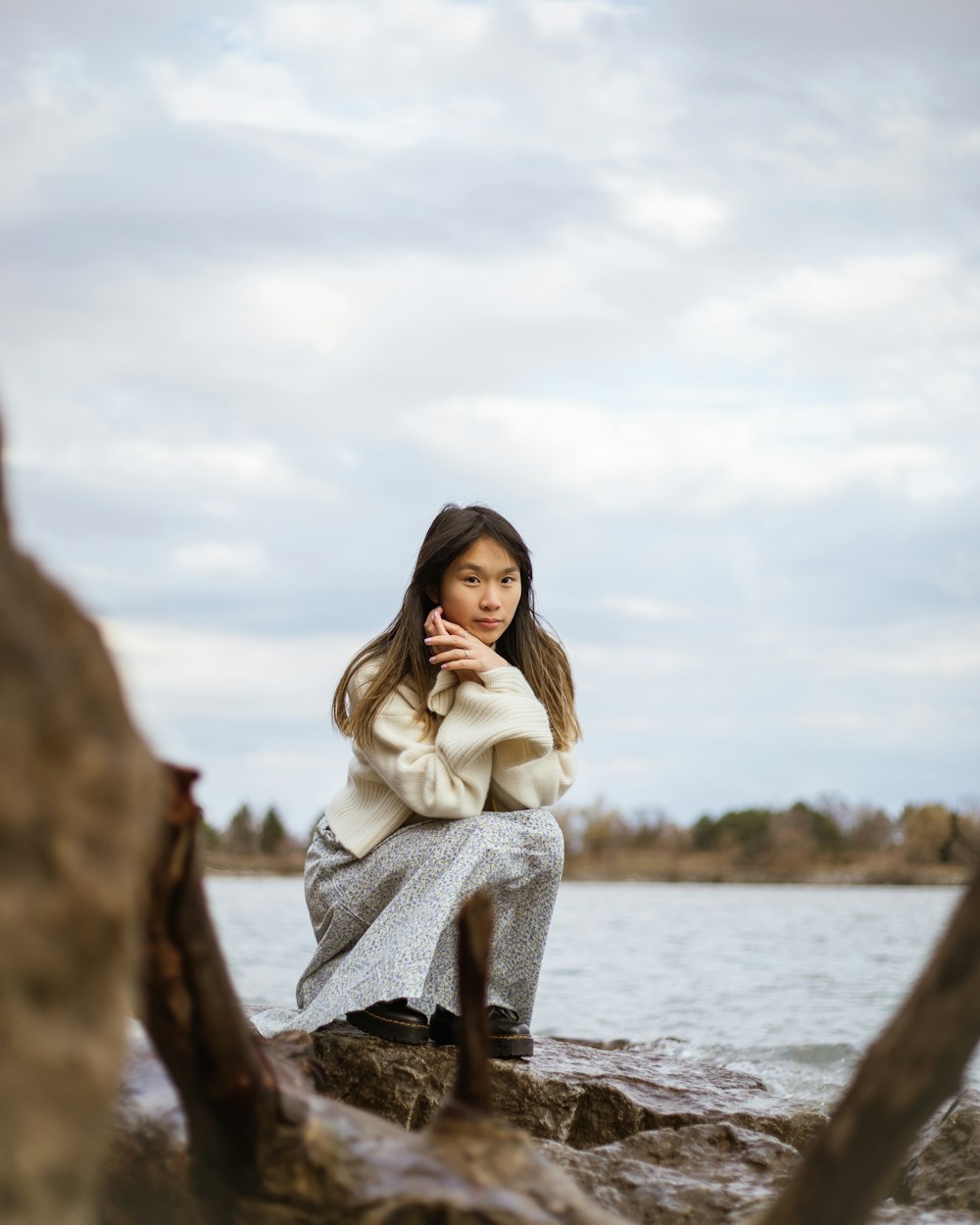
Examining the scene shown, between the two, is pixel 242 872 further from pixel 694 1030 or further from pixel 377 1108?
pixel 377 1108

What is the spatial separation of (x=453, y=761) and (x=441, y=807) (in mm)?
134

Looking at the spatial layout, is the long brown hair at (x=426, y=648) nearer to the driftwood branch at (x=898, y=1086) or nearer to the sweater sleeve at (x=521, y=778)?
the sweater sleeve at (x=521, y=778)

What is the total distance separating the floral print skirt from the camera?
3.61 metres

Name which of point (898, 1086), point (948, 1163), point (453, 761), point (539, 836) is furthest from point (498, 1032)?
point (898, 1086)

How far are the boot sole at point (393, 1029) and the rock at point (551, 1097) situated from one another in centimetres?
2

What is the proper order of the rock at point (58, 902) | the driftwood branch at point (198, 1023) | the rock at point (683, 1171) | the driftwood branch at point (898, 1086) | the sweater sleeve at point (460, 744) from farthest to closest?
the sweater sleeve at point (460, 744) → the rock at point (683, 1171) → the driftwood branch at point (198, 1023) → the driftwood branch at point (898, 1086) → the rock at point (58, 902)

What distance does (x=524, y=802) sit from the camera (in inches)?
157

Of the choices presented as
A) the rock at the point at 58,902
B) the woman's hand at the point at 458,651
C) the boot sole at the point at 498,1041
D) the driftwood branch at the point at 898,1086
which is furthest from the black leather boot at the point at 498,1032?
the rock at the point at 58,902

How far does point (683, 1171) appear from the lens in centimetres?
280

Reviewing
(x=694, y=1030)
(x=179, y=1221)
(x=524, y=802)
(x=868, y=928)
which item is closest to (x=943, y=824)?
(x=868, y=928)

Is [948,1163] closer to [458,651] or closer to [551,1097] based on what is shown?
[551,1097]

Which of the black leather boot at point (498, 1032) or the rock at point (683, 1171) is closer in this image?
the rock at point (683, 1171)

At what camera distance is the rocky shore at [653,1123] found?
2514 millimetres

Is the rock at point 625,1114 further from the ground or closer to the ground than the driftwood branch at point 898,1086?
closer to the ground
